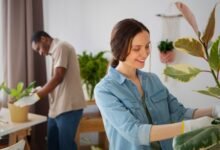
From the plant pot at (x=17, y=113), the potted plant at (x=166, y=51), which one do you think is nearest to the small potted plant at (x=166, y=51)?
the potted plant at (x=166, y=51)

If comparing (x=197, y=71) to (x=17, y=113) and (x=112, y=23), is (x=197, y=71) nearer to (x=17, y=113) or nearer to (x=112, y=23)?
(x=17, y=113)

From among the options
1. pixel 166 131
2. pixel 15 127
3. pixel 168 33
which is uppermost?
pixel 168 33

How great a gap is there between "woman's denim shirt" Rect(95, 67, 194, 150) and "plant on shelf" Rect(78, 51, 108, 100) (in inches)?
69.4

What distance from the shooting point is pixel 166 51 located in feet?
9.91

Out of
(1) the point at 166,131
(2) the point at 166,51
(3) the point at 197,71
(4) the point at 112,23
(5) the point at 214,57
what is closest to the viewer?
(5) the point at 214,57

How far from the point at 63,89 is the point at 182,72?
1.79 metres

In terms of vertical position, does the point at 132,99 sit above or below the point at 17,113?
above

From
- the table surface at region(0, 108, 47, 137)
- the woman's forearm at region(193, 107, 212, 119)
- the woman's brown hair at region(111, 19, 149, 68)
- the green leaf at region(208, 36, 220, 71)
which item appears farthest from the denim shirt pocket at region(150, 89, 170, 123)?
the table surface at region(0, 108, 47, 137)

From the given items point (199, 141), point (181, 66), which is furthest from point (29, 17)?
point (199, 141)

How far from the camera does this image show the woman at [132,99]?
1172mm

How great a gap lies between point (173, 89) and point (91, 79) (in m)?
0.80

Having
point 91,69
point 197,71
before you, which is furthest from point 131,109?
point 91,69

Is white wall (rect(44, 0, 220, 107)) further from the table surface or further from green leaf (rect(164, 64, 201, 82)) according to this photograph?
green leaf (rect(164, 64, 201, 82))

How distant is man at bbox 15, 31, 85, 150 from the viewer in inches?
101
